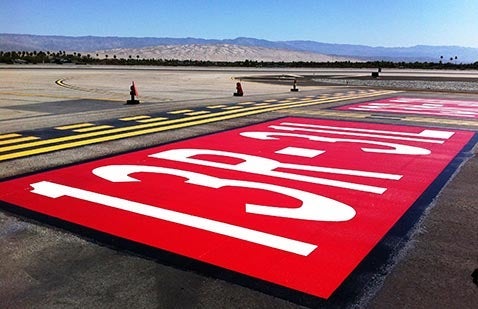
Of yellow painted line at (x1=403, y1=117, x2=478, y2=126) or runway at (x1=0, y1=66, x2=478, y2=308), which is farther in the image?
yellow painted line at (x1=403, y1=117, x2=478, y2=126)

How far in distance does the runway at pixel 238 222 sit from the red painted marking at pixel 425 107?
4969 millimetres

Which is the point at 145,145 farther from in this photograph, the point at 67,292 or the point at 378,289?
the point at 378,289

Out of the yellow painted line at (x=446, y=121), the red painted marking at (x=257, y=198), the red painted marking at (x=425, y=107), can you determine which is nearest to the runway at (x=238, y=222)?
the red painted marking at (x=257, y=198)

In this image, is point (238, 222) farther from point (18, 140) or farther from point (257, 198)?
point (18, 140)

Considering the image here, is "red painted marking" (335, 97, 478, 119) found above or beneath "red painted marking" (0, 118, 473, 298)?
beneath

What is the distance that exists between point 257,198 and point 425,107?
1542 centimetres

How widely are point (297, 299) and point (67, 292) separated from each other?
80.5 inches

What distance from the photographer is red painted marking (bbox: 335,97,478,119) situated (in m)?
17.5

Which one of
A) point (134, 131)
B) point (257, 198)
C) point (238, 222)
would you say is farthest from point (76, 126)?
point (238, 222)

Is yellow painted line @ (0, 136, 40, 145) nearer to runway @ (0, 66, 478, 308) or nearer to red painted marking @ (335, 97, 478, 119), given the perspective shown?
runway @ (0, 66, 478, 308)

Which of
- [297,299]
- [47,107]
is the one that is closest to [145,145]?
[297,299]

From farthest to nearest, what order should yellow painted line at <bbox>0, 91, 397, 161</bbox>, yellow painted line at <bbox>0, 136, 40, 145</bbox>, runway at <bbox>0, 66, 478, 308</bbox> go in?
yellow painted line at <bbox>0, 136, 40, 145</bbox> < yellow painted line at <bbox>0, 91, 397, 161</bbox> < runway at <bbox>0, 66, 478, 308</bbox>

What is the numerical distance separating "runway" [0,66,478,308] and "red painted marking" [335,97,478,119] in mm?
4969

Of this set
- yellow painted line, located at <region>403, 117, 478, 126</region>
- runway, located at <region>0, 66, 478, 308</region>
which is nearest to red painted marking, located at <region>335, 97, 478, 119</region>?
yellow painted line, located at <region>403, 117, 478, 126</region>
